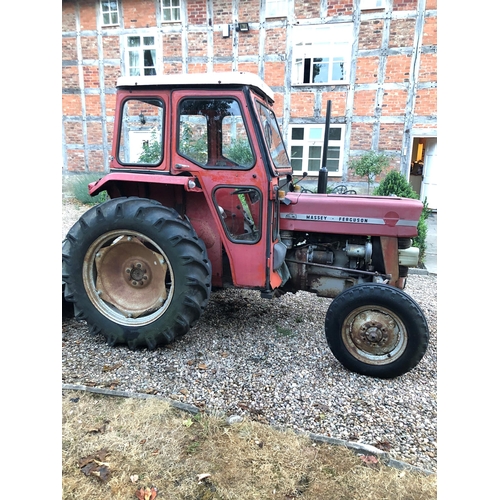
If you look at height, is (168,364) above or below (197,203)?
below

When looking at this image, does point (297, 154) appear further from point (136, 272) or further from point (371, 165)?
point (136, 272)

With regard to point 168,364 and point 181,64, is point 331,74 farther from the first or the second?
point 168,364

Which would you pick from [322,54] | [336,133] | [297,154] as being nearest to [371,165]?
[336,133]

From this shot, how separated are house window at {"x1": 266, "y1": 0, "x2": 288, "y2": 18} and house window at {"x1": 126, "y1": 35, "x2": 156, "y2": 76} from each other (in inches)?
131

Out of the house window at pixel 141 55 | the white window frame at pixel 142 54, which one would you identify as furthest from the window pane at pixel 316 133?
the house window at pixel 141 55

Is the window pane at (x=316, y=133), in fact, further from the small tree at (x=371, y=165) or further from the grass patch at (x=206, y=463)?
the grass patch at (x=206, y=463)

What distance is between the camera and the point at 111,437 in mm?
1911

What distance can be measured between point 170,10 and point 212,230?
9.57 metres

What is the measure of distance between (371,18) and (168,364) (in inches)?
389

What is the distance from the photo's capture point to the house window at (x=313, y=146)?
9977mm

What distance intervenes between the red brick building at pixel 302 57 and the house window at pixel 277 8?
0.02m

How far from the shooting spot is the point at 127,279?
2.95m

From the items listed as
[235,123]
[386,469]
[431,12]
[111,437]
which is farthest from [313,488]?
[431,12]

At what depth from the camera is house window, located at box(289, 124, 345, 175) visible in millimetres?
9977
